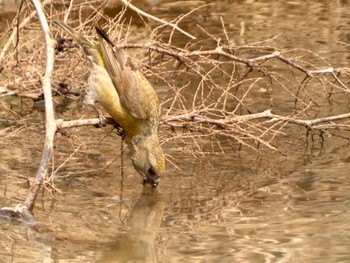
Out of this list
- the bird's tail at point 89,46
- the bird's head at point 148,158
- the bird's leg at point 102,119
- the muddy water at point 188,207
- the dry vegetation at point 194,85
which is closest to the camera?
the muddy water at point 188,207

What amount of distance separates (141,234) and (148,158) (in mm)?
851

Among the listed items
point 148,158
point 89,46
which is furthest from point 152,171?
point 89,46

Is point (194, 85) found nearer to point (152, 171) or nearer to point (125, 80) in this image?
point (125, 80)

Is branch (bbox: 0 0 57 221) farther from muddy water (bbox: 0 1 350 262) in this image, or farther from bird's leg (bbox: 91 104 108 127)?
bird's leg (bbox: 91 104 108 127)

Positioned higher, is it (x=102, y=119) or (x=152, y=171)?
(x=102, y=119)

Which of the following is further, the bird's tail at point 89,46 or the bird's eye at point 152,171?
the bird's tail at point 89,46

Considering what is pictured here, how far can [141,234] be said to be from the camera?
7.13 metres

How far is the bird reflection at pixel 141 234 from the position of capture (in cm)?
657

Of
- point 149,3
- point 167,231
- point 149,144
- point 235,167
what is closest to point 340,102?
point 235,167

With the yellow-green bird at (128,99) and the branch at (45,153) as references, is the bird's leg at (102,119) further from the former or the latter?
the branch at (45,153)

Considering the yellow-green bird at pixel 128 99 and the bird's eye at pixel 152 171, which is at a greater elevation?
the yellow-green bird at pixel 128 99

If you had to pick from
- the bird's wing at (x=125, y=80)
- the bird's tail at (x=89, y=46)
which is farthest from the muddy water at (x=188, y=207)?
the bird's tail at (x=89, y=46)

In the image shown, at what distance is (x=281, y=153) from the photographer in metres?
8.98

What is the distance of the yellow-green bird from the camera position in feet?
25.8
